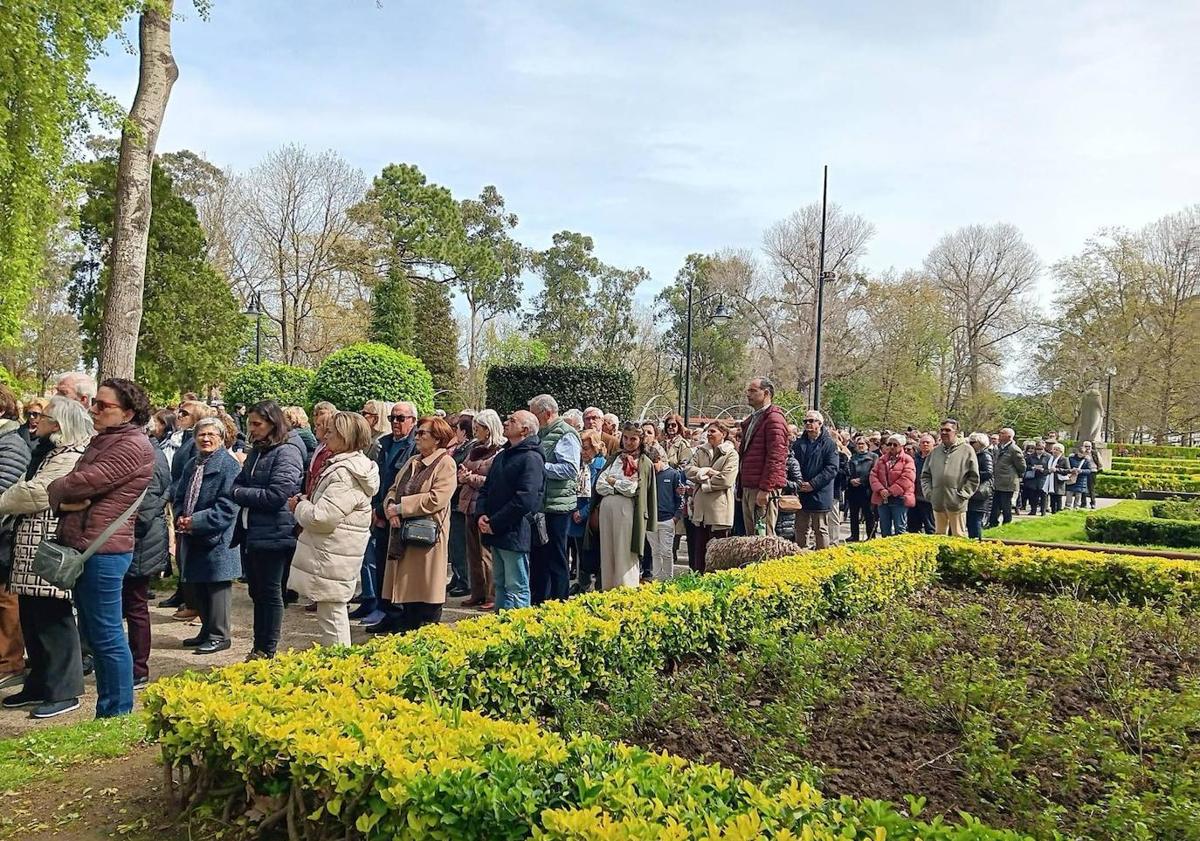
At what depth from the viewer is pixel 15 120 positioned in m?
12.6

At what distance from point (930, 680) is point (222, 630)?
5.20 meters

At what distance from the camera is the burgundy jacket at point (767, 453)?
8289 mm

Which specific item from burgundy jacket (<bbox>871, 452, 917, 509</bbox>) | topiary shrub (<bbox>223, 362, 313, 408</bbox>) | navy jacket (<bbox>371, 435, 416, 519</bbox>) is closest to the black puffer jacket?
navy jacket (<bbox>371, 435, 416, 519</bbox>)

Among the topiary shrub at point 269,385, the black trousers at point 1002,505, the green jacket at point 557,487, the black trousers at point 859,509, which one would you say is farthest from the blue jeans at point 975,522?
the topiary shrub at point 269,385

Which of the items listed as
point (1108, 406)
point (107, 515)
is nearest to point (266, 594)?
point (107, 515)

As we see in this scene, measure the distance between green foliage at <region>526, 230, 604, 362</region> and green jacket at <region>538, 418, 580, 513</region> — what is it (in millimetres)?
57494

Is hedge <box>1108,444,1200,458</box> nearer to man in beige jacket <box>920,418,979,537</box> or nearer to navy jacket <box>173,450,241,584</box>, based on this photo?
man in beige jacket <box>920,418,979,537</box>

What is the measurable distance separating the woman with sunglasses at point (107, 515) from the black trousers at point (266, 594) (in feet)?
3.93

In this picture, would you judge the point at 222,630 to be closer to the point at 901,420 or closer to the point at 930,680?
the point at 930,680

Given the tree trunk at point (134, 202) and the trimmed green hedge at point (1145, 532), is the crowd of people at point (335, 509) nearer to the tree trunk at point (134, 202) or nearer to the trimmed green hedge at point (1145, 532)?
the tree trunk at point (134, 202)

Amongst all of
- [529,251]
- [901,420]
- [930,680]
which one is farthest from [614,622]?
[529,251]

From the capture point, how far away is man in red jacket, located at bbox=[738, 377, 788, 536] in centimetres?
830

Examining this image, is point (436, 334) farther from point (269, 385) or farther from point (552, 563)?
point (552, 563)

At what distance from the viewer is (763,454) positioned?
334 inches
